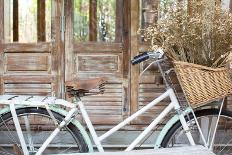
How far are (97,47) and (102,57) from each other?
5.1 inches

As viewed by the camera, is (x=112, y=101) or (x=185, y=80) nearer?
(x=185, y=80)

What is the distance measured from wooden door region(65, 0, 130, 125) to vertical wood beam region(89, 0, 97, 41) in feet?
0.04

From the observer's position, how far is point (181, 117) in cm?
404

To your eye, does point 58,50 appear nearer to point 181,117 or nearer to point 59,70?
point 59,70

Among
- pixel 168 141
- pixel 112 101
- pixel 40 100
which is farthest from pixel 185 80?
pixel 112 101

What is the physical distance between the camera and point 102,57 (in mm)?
5539

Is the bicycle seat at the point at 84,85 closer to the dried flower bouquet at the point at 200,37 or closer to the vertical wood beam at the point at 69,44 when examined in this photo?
the dried flower bouquet at the point at 200,37

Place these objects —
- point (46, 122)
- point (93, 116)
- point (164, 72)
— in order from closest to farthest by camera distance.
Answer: point (164, 72)
point (46, 122)
point (93, 116)

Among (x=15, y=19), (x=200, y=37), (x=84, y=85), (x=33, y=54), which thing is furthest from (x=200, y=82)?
(x=15, y=19)

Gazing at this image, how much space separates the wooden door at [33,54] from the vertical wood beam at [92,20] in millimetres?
369

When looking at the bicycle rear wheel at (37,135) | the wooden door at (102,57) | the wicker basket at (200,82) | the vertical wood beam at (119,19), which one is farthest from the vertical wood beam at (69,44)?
the wicker basket at (200,82)

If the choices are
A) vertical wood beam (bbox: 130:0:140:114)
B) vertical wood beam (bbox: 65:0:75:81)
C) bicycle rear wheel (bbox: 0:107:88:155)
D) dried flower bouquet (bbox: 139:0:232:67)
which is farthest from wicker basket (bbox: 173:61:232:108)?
vertical wood beam (bbox: 65:0:75:81)

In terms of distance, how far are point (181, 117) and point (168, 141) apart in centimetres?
27

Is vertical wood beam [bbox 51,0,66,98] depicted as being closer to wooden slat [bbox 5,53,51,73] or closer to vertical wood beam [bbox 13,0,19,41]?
wooden slat [bbox 5,53,51,73]
